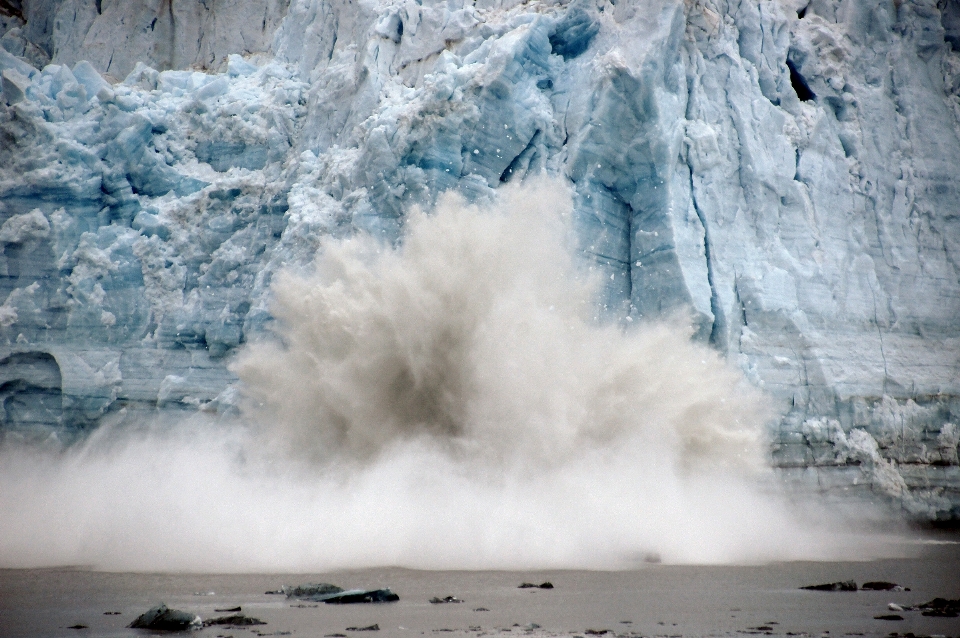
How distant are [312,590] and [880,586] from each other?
450 cm

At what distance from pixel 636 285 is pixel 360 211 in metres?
3.96

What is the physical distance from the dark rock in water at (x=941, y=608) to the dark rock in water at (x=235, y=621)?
167 inches

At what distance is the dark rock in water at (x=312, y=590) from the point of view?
6.53m

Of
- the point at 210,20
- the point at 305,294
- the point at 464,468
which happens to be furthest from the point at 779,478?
the point at 210,20

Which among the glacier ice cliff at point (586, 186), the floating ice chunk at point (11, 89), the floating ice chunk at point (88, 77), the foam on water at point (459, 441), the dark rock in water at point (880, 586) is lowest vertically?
the dark rock in water at point (880, 586)

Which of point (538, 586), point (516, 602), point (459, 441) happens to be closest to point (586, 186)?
point (459, 441)

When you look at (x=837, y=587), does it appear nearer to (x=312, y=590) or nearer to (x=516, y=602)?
(x=516, y=602)

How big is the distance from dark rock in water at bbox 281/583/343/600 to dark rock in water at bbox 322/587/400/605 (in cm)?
12

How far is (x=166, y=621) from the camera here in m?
5.15

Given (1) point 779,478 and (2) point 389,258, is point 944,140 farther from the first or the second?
(2) point 389,258

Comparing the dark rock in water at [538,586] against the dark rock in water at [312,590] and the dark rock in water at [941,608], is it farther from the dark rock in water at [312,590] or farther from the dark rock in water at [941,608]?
the dark rock in water at [941,608]

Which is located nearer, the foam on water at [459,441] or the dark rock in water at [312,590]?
the dark rock in water at [312,590]

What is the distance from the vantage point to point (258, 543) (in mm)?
8836

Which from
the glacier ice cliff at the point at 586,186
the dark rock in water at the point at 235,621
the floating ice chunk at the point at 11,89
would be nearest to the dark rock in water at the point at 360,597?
the dark rock in water at the point at 235,621
